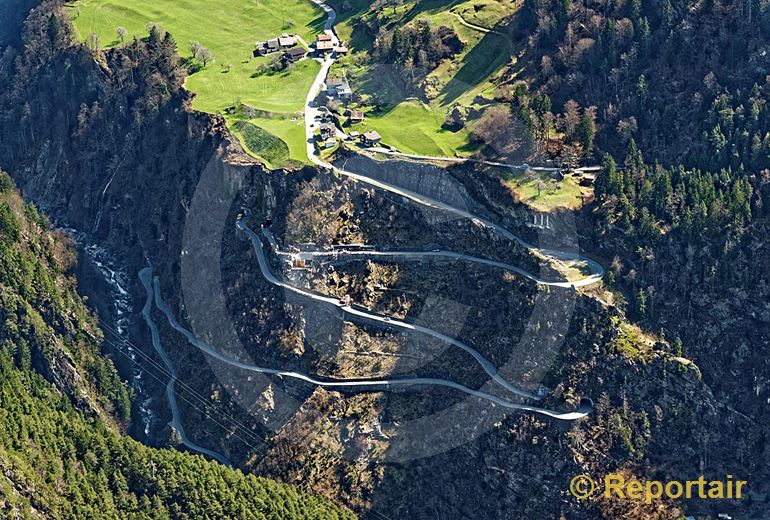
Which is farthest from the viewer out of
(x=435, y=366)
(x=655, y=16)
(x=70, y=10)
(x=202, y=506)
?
(x=70, y=10)

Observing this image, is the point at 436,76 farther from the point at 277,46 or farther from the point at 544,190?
the point at 544,190

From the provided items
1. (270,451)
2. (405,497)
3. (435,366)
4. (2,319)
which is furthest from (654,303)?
(2,319)

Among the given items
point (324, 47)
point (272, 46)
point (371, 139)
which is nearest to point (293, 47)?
point (272, 46)

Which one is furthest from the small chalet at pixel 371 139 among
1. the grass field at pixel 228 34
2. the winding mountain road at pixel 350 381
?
the winding mountain road at pixel 350 381

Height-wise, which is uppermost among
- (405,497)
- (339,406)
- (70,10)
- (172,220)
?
(70,10)

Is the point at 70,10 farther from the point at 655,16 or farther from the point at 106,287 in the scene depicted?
the point at 655,16

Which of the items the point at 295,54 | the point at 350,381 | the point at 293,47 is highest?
the point at 293,47
